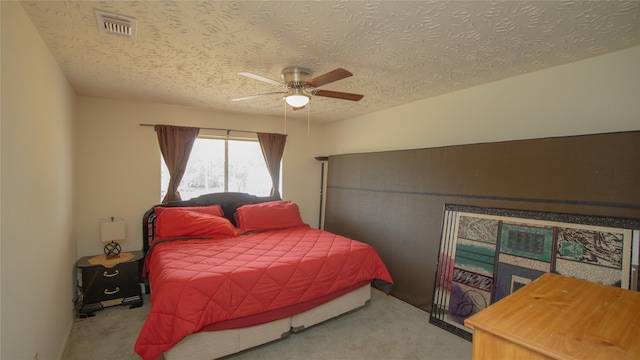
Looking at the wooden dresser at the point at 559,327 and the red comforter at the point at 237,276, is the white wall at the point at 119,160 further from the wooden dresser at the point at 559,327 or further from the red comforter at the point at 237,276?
the wooden dresser at the point at 559,327

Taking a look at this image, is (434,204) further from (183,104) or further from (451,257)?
(183,104)

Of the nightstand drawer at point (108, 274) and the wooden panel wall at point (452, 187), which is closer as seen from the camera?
the wooden panel wall at point (452, 187)

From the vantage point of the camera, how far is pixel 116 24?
1.63 meters

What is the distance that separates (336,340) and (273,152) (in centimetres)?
282

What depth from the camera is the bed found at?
188cm

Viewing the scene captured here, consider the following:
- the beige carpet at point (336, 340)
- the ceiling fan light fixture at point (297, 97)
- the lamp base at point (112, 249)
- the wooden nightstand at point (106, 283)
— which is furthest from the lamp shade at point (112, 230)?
the ceiling fan light fixture at point (297, 97)

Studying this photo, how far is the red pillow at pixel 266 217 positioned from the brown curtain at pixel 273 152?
55 cm

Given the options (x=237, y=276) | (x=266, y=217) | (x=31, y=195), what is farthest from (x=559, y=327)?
(x=266, y=217)

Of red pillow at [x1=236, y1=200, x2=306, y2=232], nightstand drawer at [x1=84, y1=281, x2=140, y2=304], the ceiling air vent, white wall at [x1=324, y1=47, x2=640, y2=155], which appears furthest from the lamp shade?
white wall at [x1=324, y1=47, x2=640, y2=155]

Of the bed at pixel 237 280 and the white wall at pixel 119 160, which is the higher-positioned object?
the white wall at pixel 119 160

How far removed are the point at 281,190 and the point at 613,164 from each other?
12.3ft

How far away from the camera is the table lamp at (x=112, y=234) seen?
3.04m

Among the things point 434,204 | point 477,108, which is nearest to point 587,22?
point 477,108

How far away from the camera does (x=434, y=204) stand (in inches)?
115
